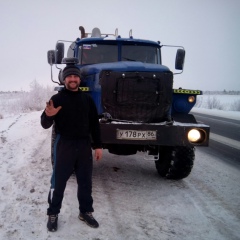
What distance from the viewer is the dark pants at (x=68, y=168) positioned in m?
3.14

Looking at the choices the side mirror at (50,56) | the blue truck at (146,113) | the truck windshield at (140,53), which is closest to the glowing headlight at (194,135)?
the blue truck at (146,113)

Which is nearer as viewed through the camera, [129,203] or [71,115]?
[71,115]

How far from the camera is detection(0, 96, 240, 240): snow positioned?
122 inches

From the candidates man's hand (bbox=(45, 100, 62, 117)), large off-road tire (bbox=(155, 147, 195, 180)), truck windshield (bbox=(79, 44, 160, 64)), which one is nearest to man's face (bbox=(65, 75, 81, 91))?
man's hand (bbox=(45, 100, 62, 117))

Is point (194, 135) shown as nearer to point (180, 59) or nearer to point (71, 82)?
point (71, 82)

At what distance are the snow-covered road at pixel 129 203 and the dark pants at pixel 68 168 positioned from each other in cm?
27

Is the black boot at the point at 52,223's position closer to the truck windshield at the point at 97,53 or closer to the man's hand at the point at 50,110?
the man's hand at the point at 50,110

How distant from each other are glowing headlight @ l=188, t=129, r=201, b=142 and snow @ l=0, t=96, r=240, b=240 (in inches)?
34.9

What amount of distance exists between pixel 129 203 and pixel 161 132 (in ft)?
3.61

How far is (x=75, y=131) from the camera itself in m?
3.17

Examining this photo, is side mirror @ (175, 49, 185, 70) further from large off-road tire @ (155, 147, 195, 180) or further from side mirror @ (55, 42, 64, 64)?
side mirror @ (55, 42, 64, 64)

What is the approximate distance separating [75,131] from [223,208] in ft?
7.58

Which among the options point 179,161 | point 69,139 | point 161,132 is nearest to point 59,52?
point 161,132

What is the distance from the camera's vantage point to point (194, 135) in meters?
4.10
